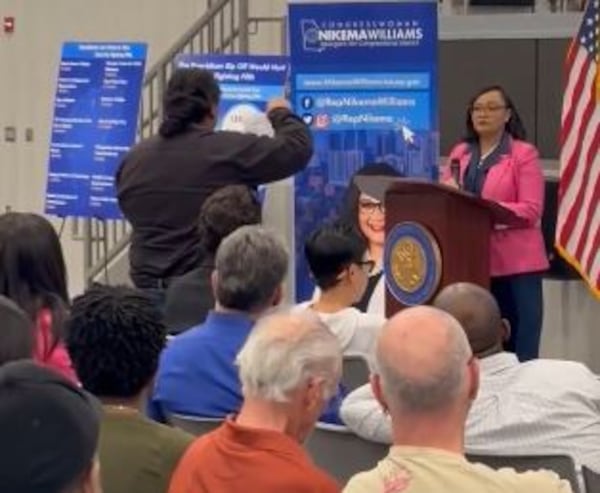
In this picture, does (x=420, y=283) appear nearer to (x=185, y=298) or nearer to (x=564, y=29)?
(x=185, y=298)

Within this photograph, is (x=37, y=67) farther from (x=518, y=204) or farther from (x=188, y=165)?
(x=188, y=165)

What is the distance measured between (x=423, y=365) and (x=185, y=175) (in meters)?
3.50

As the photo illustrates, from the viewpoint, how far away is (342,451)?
13.8 feet

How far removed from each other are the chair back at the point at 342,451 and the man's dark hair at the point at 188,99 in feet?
7.58

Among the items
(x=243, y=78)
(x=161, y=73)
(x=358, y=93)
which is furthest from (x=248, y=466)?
(x=161, y=73)

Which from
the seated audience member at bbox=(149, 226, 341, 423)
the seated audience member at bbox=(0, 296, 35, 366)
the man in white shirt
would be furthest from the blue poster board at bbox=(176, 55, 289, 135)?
the seated audience member at bbox=(0, 296, 35, 366)

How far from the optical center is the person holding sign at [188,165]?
20.6ft

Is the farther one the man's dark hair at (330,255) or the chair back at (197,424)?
the man's dark hair at (330,255)

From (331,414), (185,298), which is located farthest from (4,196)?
(331,414)

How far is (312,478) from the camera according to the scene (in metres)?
3.25

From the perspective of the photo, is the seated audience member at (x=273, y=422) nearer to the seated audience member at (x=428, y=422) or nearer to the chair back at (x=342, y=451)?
the seated audience member at (x=428, y=422)

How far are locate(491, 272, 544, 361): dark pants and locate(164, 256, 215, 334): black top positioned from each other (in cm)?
251

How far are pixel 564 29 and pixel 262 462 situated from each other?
6478mm

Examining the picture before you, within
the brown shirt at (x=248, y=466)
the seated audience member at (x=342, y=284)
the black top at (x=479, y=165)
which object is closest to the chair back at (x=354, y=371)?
the seated audience member at (x=342, y=284)
